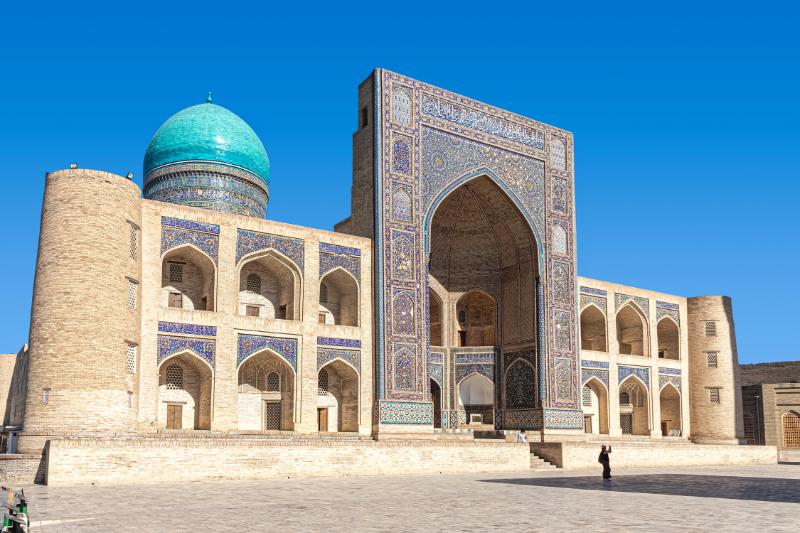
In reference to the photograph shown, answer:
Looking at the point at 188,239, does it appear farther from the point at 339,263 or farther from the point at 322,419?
the point at 322,419

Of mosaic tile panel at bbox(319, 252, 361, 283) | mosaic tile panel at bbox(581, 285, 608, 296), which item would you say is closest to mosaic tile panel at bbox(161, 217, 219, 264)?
mosaic tile panel at bbox(319, 252, 361, 283)

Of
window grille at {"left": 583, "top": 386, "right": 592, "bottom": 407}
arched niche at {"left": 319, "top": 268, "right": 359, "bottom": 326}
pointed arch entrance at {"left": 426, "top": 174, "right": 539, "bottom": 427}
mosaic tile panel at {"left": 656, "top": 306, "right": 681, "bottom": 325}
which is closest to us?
arched niche at {"left": 319, "top": 268, "right": 359, "bottom": 326}

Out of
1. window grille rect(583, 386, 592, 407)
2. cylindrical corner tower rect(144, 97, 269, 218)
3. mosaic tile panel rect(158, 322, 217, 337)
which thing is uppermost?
cylindrical corner tower rect(144, 97, 269, 218)

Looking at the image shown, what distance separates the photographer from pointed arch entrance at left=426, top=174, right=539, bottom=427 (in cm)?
2119

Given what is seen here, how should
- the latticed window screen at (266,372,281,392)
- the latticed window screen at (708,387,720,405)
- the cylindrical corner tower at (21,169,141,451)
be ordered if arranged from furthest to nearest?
the latticed window screen at (708,387,720,405) < the latticed window screen at (266,372,281,392) < the cylindrical corner tower at (21,169,141,451)

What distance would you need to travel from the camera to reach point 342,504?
28.3 feet

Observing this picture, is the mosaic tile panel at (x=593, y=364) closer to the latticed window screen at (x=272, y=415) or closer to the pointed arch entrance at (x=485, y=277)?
the pointed arch entrance at (x=485, y=277)

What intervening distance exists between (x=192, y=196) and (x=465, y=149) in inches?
275

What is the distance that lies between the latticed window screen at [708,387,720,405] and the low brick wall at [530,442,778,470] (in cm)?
409

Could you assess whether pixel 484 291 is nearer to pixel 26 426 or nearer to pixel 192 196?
pixel 192 196

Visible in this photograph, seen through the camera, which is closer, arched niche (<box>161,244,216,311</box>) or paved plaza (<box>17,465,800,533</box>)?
paved plaza (<box>17,465,800,533</box>)

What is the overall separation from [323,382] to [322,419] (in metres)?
0.80

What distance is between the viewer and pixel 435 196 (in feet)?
63.4

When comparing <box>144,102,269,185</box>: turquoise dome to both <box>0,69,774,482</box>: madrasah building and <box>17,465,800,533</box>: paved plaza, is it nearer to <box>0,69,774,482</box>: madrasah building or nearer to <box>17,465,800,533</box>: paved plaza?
<box>0,69,774,482</box>: madrasah building
